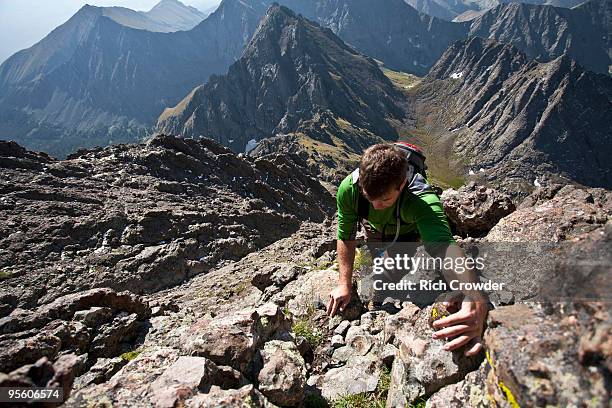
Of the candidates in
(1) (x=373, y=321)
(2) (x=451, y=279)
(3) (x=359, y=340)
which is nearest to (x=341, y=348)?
(3) (x=359, y=340)

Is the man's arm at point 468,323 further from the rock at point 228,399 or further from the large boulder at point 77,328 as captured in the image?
the large boulder at point 77,328

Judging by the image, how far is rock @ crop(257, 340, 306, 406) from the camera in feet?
18.8

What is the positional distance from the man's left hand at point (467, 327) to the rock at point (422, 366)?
0.20 m

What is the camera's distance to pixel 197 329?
22.8 ft

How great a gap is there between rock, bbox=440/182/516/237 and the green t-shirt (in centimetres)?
889

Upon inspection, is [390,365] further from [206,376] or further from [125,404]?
[125,404]

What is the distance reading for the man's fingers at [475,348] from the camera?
4.64m

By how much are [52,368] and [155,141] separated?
7200 cm

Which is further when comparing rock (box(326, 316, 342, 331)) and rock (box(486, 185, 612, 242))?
rock (box(486, 185, 612, 242))

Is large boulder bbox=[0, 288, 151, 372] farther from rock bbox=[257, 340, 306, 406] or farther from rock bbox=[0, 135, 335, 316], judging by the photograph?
rock bbox=[0, 135, 335, 316]

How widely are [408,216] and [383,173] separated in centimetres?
130

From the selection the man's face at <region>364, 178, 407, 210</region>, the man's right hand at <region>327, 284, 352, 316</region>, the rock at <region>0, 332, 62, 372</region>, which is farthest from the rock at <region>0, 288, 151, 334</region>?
the man's face at <region>364, 178, 407, 210</region>

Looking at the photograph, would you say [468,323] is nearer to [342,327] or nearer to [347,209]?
[347,209]

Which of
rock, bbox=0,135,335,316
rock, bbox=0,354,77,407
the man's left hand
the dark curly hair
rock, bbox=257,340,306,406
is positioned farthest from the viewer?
rock, bbox=0,135,335,316
